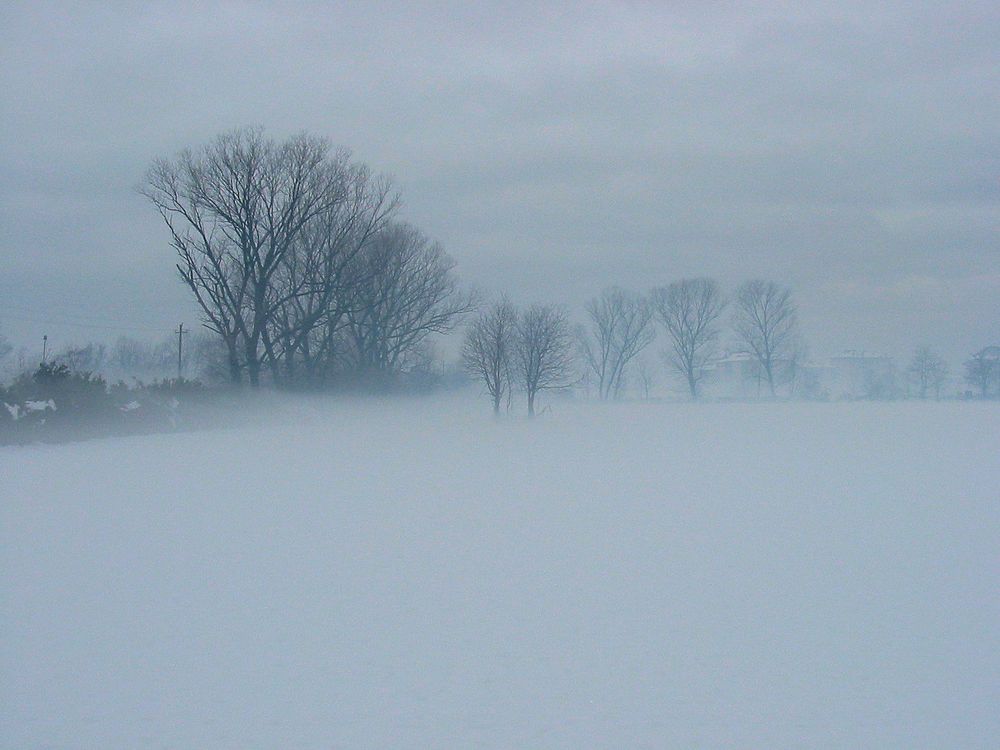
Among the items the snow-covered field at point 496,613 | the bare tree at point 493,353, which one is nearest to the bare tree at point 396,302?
the bare tree at point 493,353

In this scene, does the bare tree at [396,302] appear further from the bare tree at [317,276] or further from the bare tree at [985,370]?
the bare tree at [985,370]

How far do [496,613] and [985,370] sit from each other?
269 feet

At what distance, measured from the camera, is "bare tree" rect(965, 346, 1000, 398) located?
78000 mm

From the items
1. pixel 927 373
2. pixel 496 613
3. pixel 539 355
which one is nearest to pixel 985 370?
pixel 927 373

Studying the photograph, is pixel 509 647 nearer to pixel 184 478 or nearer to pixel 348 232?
pixel 184 478

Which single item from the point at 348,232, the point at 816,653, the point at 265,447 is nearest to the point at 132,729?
the point at 816,653

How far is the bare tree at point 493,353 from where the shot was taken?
43.4 m

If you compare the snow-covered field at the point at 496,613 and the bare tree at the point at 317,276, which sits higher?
the bare tree at the point at 317,276

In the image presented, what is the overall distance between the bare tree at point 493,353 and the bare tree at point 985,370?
53.3 metres

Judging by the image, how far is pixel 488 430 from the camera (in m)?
35.1

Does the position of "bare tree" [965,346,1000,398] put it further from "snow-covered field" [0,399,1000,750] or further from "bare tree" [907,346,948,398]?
"snow-covered field" [0,399,1000,750]

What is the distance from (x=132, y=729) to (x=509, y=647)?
284 centimetres

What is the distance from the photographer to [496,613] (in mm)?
7918

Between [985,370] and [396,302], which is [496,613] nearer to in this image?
[396,302]
